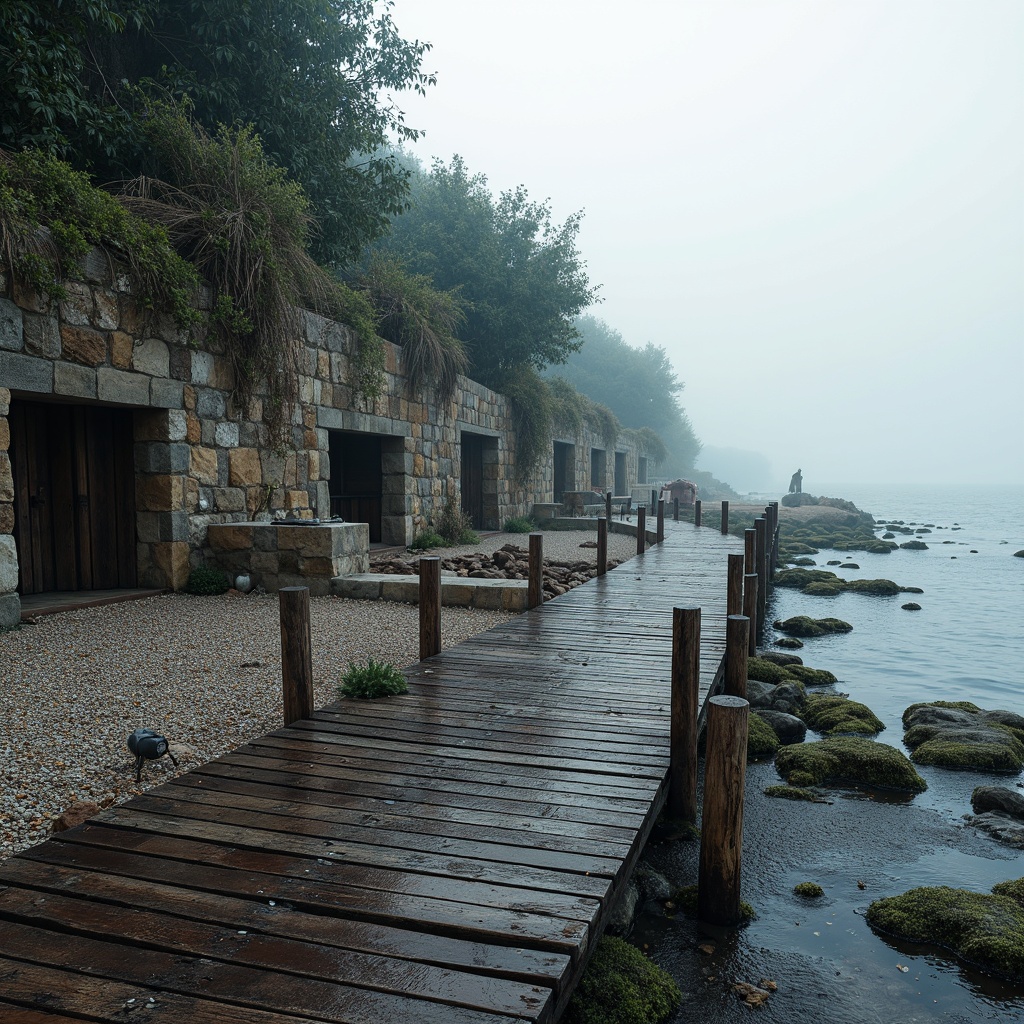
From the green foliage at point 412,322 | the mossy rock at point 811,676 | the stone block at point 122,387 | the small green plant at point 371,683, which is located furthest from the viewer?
the green foliage at point 412,322

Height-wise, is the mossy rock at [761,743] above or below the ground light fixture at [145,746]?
below

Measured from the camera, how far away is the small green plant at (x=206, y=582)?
23.7 feet

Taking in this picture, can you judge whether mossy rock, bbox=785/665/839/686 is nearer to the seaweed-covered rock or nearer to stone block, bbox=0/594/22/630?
the seaweed-covered rock

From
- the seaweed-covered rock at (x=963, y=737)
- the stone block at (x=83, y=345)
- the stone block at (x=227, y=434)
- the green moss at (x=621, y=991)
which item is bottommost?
the seaweed-covered rock at (x=963, y=737)

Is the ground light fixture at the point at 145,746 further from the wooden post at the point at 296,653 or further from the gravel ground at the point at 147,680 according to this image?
the wooden post at the point at 296,653

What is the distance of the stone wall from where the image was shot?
560cm

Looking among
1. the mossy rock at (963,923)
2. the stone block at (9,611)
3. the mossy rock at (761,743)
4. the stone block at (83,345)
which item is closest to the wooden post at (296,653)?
the mossy rock at (963,923)

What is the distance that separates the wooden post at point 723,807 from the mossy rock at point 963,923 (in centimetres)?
85

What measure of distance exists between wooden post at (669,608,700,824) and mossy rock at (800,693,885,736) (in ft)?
10.8

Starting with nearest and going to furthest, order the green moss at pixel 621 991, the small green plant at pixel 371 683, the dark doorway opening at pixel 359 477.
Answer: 1. the green moss at pixel 621 991
2. the small green plant at pixel 371 683
3. the dark doorway opening at pixel 359 477

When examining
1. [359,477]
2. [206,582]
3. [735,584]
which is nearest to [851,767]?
[735,584]

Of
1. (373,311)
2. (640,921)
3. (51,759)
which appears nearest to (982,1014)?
(640,921)

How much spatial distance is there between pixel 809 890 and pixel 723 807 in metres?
1.16

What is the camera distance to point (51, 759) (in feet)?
10.8
